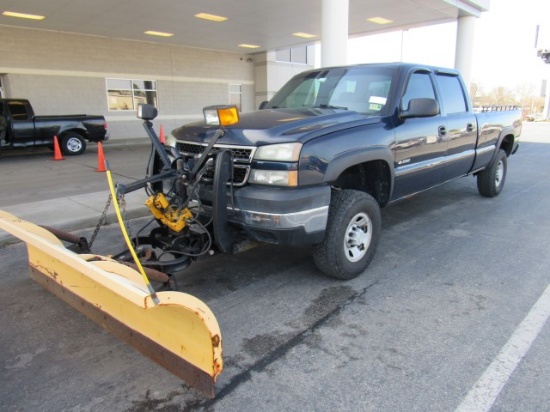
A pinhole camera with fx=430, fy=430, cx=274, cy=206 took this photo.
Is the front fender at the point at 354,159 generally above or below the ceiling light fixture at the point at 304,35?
below

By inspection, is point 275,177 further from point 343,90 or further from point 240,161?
point 343,90

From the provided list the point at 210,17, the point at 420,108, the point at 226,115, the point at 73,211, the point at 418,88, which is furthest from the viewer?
the point at 210,17

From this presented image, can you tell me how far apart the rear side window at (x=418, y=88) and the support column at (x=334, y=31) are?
20.5ft

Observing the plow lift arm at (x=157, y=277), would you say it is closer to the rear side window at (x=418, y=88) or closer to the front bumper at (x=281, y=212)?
the front bumper at (x=281, y=212)

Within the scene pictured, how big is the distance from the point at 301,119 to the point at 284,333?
1.79 metres

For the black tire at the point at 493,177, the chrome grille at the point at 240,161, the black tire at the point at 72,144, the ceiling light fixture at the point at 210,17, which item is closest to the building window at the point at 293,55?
the ceiling light fixture at the point at 210,17

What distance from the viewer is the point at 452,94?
5699mm

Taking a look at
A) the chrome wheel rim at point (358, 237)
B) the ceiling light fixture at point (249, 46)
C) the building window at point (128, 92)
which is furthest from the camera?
the ceiling light fixture at point (249, 46)

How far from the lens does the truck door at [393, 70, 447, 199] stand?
448cm

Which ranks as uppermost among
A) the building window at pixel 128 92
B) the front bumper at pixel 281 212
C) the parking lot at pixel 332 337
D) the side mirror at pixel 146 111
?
the building window at pixel 128 92

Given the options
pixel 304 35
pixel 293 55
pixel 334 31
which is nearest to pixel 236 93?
pixel 293 55

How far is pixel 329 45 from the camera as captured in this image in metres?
11.0

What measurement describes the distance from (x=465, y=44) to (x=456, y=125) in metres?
14.6

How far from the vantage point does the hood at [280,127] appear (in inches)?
134
